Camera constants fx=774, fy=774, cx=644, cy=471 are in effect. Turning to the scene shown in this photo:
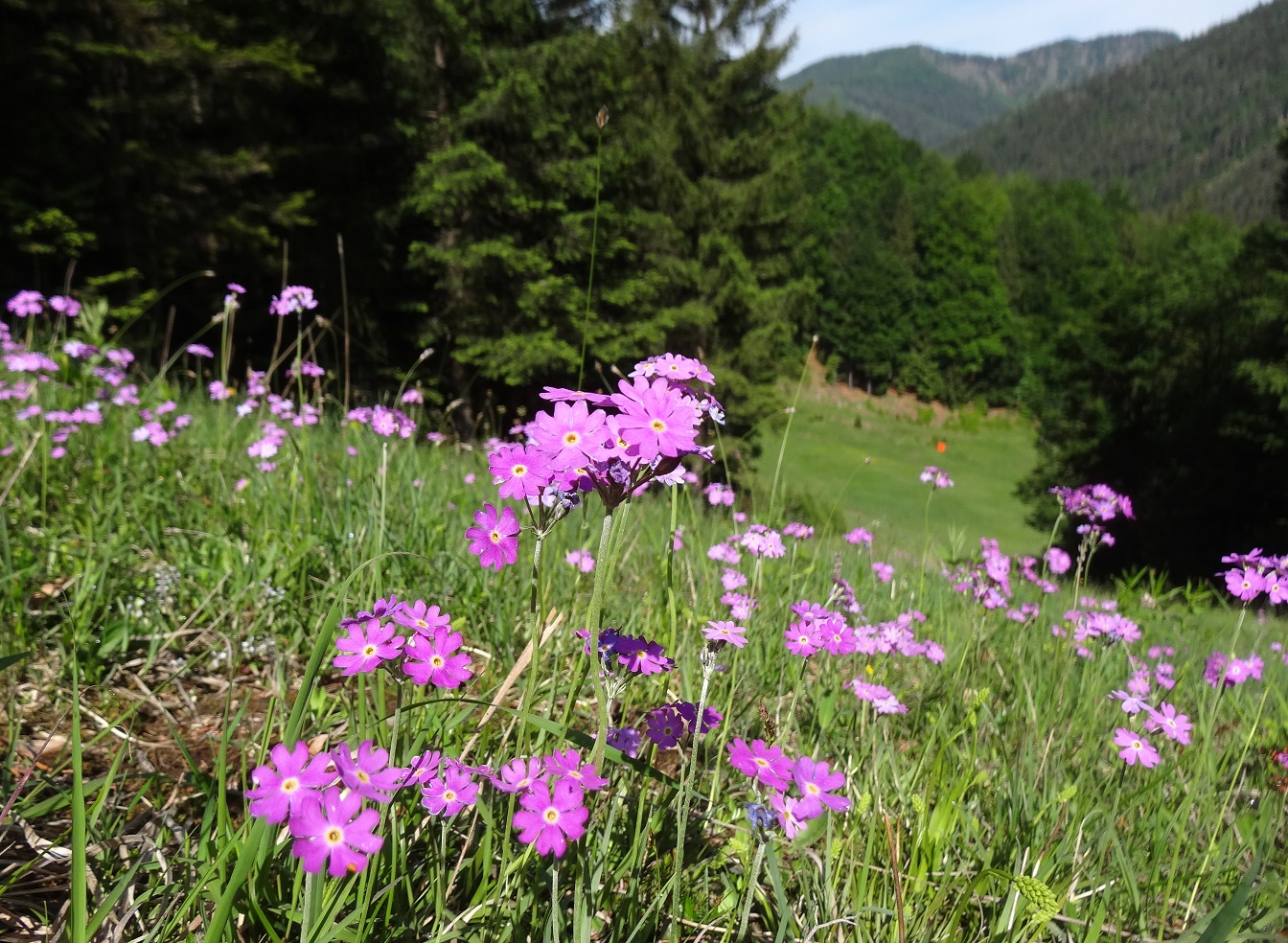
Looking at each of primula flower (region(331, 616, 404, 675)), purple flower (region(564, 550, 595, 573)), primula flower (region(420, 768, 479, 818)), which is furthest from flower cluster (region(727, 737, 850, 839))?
→ purple flower (region(564, 550, 595, 573))

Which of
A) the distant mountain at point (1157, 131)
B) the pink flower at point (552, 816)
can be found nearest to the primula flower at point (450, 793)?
the pink flower at point (552, 816)

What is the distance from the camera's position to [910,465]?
36.8 m

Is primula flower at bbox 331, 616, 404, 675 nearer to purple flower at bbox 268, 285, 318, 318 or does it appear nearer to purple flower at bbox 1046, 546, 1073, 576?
purple flower at bbox 268, 285, 318, 318

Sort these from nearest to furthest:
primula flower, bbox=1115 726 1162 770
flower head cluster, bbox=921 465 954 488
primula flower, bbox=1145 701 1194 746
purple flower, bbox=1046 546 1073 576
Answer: primula flower, bbox=1115 726 1162 770 → primula flower, bbox=1145 701 1194 746 → flower head cluster, bbox=921 465 954 488 → purple flower, bbox=1046 546 1073 576

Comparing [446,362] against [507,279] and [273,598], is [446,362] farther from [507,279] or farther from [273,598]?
[273,598]

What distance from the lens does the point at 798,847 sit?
46.8 inches

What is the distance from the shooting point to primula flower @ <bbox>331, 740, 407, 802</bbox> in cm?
75

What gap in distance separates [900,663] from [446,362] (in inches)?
536

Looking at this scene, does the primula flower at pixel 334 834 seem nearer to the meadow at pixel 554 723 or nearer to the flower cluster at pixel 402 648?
the meadow at pixel 554 723

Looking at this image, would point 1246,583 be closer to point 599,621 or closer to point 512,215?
point 599,621

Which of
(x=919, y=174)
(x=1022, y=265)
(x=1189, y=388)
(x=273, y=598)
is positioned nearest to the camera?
(x=273, y=598)

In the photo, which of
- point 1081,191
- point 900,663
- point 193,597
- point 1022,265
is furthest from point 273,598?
point 1081,191

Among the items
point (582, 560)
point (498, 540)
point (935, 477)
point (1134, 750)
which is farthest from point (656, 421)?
point (935, 477)

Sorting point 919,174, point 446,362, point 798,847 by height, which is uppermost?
point 919,174
